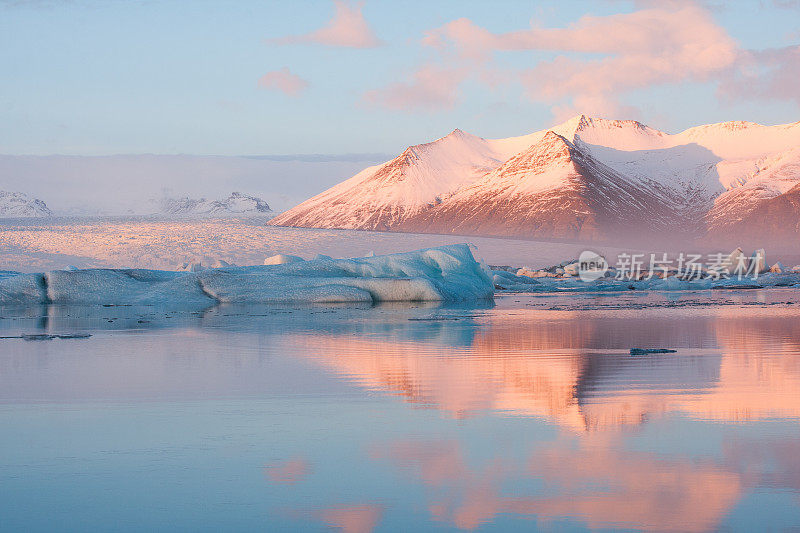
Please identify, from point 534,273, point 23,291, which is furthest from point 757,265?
point 23,291

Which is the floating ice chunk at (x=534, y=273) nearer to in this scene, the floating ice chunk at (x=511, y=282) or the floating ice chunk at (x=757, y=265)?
the floating ice chunk at (x=511, y=282)

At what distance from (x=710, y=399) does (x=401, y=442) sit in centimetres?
276

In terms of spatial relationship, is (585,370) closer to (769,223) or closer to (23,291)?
(23,291)

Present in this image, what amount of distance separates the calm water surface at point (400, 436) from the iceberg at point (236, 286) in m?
11.4

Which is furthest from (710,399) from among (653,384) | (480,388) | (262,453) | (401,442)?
(262,453)

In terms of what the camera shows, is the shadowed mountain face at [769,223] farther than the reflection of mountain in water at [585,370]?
Yes

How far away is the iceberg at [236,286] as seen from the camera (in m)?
23.3

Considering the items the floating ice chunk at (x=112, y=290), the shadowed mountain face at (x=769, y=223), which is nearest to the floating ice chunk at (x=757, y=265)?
the floating ice chunk at (x=112, y=290)

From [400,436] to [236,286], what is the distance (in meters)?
18.6

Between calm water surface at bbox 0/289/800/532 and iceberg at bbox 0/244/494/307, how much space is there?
1135 centimetres

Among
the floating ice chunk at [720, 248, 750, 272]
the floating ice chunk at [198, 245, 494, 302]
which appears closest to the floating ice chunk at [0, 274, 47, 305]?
the floating ice chunk at [198, 245, 494, 302]

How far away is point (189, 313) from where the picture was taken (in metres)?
19.9

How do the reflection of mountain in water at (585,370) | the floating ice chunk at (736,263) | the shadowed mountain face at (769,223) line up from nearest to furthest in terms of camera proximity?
the reflection of mountain in water at (585,370), the floating ice chunk at (736,263), the shadowed mountain face at (769,223)

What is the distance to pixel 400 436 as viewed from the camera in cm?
589
